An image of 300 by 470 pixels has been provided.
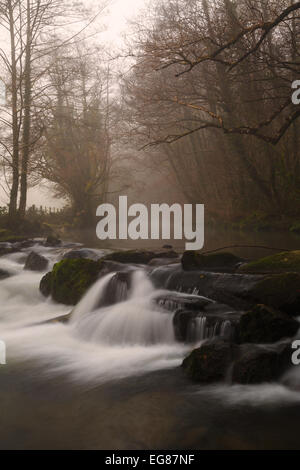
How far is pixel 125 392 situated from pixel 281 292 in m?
2.62

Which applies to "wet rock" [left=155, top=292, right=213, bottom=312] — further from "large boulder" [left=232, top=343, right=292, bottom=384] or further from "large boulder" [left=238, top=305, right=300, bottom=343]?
"large boulder" [left=232, top=343, right=292, bottom=384]

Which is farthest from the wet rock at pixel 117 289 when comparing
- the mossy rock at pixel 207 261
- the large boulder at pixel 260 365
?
the large boulder at pixel 260 365

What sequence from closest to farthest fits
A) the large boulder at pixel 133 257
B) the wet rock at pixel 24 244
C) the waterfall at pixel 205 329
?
the waterfall at pixel 205 329, the large boulder at pixel 133 257, the wet rock at pixel 24 244

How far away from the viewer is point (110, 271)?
27.4 ft

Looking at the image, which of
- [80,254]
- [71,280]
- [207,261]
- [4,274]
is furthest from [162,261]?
[4,274]

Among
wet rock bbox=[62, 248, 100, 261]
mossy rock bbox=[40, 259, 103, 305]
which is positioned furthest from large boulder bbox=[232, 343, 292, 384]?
wet rock bbox=[62, 248, 100, 261]

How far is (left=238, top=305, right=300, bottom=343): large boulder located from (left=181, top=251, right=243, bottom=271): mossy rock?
2.62 metres

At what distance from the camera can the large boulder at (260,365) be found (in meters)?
4.44

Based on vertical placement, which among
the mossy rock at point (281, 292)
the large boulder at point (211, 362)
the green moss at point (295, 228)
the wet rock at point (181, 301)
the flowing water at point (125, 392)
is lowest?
the flowing water at point (125, 392)

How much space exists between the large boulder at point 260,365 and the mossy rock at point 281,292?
3.88 feet

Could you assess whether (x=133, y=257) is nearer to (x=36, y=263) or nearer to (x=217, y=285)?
(x=217, y=285)

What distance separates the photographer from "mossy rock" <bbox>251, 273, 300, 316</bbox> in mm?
5711

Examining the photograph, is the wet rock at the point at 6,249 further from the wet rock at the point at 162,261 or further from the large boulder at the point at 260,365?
the large boulder at the point at 260,365
